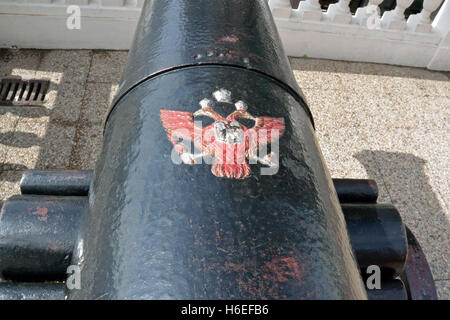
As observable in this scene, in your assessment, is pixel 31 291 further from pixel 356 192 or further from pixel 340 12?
pixel 340 12

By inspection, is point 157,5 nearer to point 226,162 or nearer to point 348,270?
point 226,162

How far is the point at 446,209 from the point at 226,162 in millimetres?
A: 3034

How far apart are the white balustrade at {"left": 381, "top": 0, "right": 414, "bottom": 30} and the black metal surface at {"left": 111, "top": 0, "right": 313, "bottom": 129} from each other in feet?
10.9

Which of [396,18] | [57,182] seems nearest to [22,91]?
[57,182]

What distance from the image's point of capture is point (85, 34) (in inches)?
177

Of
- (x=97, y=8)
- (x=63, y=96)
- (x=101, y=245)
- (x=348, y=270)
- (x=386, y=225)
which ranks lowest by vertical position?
(x=63, y=96)

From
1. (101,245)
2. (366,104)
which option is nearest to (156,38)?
(101,245)

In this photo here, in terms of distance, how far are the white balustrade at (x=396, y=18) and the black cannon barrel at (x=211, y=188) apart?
142 inches

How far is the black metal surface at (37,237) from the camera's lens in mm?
1582

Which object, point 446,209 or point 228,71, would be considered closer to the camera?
point 228,71

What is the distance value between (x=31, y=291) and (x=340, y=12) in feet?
14.2

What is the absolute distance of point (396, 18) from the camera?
4.76 meters

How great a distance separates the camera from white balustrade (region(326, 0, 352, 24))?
4664mm

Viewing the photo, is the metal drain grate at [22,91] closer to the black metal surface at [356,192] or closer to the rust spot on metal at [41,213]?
the rust spot on metal at [41,213]
